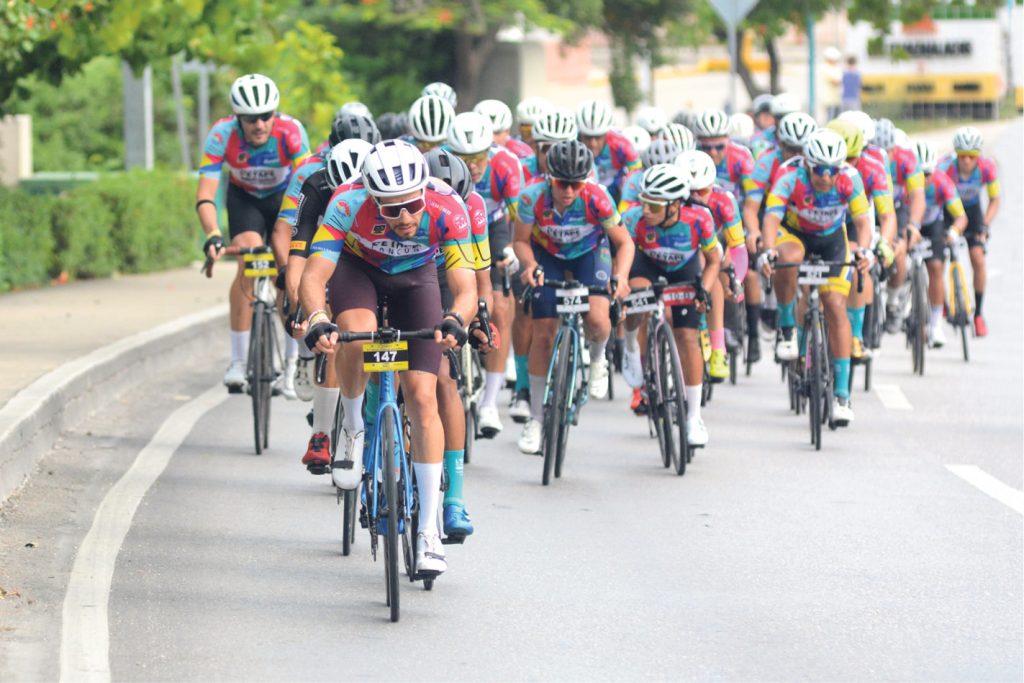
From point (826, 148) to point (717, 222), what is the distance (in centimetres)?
85

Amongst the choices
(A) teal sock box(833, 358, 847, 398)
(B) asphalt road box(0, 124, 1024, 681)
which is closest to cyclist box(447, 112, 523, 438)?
(B) asphalt road box(0, 124, 1024, 681)

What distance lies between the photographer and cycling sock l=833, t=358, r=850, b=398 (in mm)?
12680

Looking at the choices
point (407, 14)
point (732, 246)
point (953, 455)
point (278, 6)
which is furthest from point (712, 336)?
point (407, 14)

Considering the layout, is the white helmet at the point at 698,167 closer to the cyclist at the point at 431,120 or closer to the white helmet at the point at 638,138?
the cyclist at the point at 431,120

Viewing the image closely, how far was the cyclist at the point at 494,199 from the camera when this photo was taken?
1131 cm

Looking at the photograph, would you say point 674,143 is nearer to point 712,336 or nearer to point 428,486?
point 712,336

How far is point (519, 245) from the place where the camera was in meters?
11.4

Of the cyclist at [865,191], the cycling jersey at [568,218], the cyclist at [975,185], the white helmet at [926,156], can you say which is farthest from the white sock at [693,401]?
the cyclist at [975,185]

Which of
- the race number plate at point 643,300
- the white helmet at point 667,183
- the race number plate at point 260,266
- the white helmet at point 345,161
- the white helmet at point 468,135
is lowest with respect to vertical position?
the race number plate at point 643,300

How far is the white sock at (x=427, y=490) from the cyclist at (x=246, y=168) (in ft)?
14.7

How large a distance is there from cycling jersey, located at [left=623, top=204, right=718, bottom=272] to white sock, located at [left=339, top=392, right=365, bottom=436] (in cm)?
384

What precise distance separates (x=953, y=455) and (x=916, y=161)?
490cm

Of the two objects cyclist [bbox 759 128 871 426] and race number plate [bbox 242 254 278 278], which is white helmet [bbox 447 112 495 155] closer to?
race number plate [bbox 242 254 278 278]

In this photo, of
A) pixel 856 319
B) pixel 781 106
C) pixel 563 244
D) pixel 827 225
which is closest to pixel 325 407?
pixel 563 244
